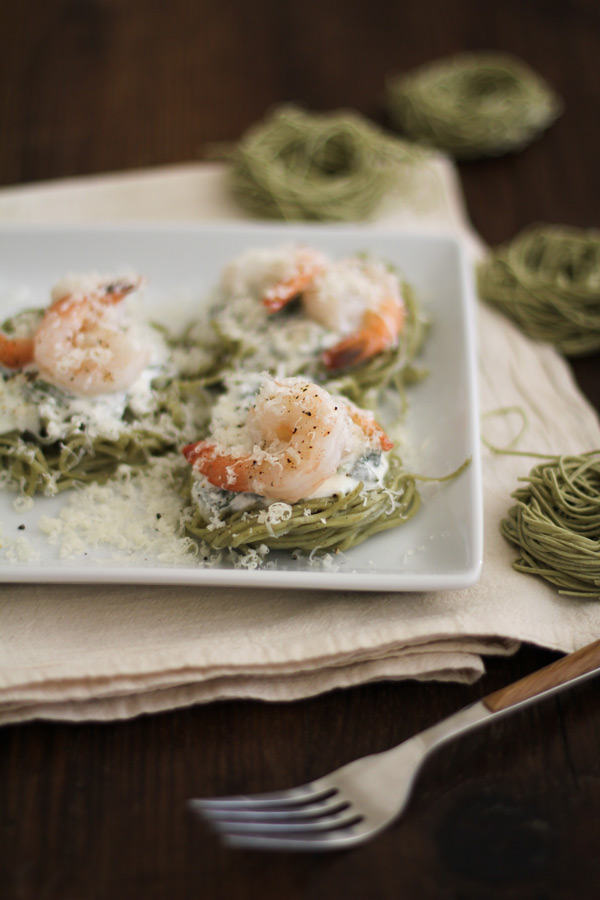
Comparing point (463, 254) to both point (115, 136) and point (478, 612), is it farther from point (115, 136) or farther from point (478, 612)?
point (115, 136)

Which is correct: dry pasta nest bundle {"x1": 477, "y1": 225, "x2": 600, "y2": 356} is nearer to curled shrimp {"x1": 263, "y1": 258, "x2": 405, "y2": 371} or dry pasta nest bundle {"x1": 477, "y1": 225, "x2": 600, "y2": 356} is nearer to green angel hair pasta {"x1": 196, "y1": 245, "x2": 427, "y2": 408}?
green angel hair pasta {"x1": 196, "y1": 245, "x2": 427, "y2": 408}

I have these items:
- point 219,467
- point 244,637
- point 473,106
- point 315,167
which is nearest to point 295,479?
point 219,467

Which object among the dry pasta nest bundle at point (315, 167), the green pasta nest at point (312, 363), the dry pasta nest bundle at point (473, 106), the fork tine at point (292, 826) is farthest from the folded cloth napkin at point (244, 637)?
the dry pasta nest bundle at point (473, 106)

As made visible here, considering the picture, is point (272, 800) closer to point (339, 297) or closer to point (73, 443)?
point (73, 443)

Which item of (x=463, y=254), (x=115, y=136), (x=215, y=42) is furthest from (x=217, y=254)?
(x=215, y=42)

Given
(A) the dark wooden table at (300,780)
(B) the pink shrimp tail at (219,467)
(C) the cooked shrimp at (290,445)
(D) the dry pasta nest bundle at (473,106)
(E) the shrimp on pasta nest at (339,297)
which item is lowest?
(A) the dark wooden table at (300,780)

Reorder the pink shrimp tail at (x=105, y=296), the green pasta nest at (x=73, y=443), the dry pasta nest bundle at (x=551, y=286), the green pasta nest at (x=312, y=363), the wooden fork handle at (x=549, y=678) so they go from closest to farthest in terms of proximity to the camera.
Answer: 1. the wooden fork handle at (x=549, y=678)
2. the green pasta nest at (x=73, y=443)
3. the pink shrimp tail at (x=105, y=296)
4. the green pasta nest at (x=312, y=363)
5. the dry pasta nest bundle at (x=551, y=286)

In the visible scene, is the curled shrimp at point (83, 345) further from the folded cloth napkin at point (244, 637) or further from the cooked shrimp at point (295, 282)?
the folded cloth napkin at point (244, 637)
